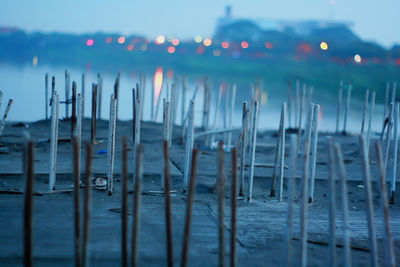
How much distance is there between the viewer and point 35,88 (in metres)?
26.2

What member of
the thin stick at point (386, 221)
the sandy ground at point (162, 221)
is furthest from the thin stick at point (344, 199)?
the sandy ground at point (162, 221)

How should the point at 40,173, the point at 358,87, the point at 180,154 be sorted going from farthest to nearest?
the point at 358,87, the point at 180,154, the point at 40,173

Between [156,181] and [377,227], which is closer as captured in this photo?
[377,227]

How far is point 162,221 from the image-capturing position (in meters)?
4.88

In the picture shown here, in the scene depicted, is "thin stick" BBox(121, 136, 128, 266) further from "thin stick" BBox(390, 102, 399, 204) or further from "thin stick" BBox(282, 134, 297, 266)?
"thin stick" BBox(390, 102, 399, 204)

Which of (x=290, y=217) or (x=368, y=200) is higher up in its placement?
(x=368, y=200)

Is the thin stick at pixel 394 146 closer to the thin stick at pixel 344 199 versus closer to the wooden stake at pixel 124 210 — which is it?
the thin stick at pixel 344 199

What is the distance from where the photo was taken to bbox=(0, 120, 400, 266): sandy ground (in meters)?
4.09

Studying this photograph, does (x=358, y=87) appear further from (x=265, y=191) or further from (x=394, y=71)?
(x=265, y=191)

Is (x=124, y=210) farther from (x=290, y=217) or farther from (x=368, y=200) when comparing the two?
(x=368, y=200)

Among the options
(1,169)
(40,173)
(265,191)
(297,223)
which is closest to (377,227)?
(297,223)

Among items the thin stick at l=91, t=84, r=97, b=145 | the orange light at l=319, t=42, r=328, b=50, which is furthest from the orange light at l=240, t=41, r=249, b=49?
the thin stick at l=91, t=84, r=97, b=145

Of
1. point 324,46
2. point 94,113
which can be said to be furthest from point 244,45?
point 94,113

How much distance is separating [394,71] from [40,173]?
39489mm
